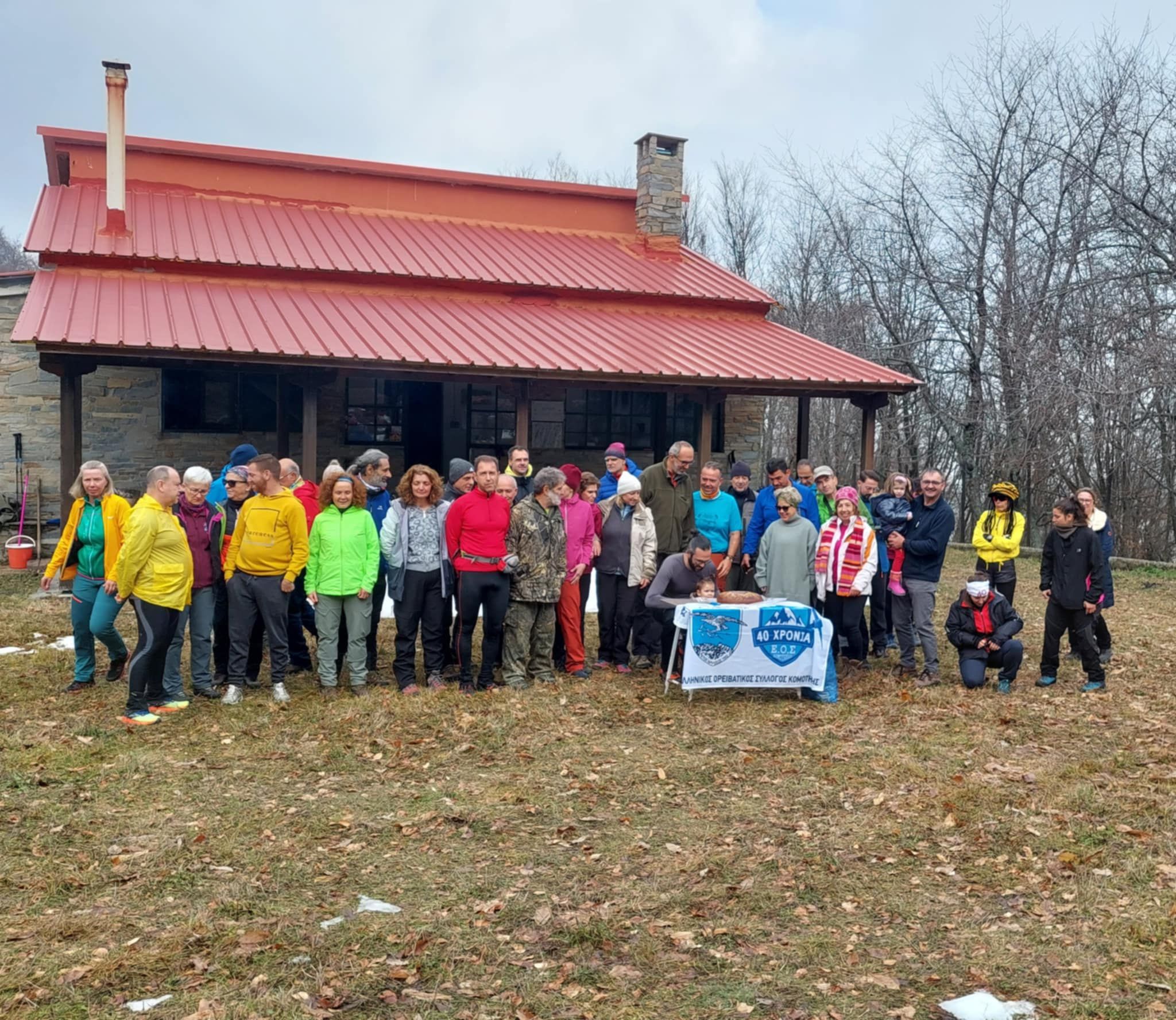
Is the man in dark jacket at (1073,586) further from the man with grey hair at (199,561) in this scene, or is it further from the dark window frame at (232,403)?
the dark window frame at (232,403)

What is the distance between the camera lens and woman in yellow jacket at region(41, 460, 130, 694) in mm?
7109

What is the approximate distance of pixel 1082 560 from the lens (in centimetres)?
799

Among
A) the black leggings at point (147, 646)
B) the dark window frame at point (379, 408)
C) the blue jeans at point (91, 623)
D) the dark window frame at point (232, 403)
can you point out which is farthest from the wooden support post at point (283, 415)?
the black leggings at point (147, 646)

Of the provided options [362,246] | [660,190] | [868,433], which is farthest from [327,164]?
[868,433]

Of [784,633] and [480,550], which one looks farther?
[784,633]

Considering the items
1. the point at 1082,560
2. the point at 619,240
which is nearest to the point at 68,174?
the point at 619,240

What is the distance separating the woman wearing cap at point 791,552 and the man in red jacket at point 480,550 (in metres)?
2.26

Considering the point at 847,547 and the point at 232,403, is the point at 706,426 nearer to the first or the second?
the point at 847,547

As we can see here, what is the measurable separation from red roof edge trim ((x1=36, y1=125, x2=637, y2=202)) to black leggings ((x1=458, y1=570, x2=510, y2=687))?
11363 millimetres

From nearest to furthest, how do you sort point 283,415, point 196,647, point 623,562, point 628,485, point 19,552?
point 196,647
point 628,485
point 623,562
point 19,552
point 283,415

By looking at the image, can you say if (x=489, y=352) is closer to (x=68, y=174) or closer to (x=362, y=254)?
(x=362, y=254)

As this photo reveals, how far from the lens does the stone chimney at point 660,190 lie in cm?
1797

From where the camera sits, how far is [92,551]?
23.7 ft

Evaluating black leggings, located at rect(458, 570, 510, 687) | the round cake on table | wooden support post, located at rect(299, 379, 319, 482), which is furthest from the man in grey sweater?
wooden support post, located at rect(299, 379, 319, 482)
